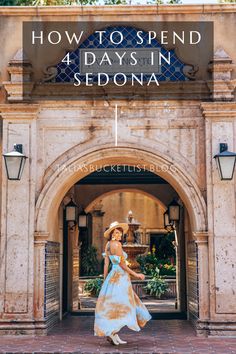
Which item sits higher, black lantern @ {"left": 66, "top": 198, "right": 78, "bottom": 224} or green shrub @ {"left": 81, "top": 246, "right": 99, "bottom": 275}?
black lantern @ {"left": 66, "top": 198, "right": 78, "bottom": 224}

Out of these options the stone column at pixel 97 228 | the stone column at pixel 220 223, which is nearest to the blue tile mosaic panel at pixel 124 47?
the stone column at pixel 220 223

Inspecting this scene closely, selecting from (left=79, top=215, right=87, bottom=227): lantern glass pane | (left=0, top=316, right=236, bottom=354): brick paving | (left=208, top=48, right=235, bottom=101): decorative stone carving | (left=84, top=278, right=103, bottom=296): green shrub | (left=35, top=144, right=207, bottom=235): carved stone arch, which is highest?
(left=208, top=48, right=235, bottom=101): decorative stone carving

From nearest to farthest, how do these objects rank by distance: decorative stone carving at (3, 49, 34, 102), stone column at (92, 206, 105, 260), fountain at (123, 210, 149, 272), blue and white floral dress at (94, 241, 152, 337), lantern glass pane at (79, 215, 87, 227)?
blue and white floral dress at (94, 241, 152, 337), decorative stone carving at (3, 49, 34, 102), lantern glass pane at (79, 215, 87, 227), fountain at (123, 210, 149, 272), stone column at (92, 206, 105, 260)

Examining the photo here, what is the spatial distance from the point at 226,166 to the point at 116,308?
9.39ft

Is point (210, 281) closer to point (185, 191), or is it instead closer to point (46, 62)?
point (185, 191)

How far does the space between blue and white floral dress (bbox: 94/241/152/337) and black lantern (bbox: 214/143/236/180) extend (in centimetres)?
224

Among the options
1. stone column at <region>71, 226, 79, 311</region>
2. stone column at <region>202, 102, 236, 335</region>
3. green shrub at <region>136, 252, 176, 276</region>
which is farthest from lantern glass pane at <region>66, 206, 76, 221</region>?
green shrub at <region>136, 252, 176, 276</region>

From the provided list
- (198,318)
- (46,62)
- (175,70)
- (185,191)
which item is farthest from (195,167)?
(46,62)

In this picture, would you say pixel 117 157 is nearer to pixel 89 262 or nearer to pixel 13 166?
pixel 13 166

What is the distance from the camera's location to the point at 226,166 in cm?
900

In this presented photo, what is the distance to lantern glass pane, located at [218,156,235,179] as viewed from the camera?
8977 millimetres

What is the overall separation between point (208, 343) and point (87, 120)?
406cm

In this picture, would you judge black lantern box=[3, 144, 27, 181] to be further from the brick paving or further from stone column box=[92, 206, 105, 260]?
stone column box=[92, 206, 105, 260]

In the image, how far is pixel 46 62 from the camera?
9.68 metres
